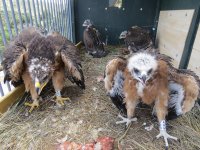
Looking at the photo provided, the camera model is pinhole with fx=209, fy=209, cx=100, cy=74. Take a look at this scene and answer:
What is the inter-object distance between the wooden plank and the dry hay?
9cm

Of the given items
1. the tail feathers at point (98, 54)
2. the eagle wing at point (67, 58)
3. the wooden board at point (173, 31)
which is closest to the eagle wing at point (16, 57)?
the eagle wing at point (67, 58)

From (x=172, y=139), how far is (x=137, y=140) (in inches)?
13.8

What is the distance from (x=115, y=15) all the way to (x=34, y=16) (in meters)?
2.07

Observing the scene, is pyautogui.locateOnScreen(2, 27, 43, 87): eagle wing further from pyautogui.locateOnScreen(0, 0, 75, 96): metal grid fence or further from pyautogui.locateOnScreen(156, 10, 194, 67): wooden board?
pyautogui.locateOnScreen(156, 10, 194, 67): wooden board

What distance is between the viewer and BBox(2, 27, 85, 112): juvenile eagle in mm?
2197

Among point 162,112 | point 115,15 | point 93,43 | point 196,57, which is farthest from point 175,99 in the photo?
point 115,15

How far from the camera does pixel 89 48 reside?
4.49m

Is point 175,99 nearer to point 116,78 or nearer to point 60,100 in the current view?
point 116,78

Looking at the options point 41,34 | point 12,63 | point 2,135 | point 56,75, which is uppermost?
point 41,34

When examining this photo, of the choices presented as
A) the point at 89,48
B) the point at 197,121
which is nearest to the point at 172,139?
the point at 197,121

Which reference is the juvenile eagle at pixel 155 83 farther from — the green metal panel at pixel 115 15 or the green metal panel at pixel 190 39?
the green metal panel at pixel 115 15

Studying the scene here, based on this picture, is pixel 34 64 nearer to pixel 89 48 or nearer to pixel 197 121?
pixel 197 121

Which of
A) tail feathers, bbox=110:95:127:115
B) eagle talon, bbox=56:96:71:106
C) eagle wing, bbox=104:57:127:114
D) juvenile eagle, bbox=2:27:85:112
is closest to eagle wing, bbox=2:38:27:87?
juvenile eagle, bbox=2:27:85:112

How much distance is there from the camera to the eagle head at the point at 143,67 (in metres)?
1.79
